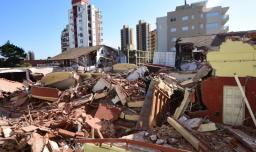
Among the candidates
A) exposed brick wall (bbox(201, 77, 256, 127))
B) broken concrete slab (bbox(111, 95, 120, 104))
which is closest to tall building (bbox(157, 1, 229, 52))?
broken concrete slab (bbox(111, 95, 120, 104))

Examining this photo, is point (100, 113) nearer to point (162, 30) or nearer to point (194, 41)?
point (194, 41)

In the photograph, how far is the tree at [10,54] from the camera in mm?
29797

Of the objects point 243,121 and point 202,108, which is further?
point 202,108

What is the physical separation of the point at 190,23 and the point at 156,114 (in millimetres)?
33450

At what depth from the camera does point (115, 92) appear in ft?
30.9

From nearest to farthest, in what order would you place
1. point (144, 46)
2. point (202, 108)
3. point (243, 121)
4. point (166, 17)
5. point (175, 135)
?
point (175, 135), point (243, 121), point (202, 108), point (166, 17), point (144, 46)

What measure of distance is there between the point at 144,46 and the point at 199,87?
76.5 m

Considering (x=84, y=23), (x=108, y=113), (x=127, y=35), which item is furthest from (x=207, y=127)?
(x=127, y=35)

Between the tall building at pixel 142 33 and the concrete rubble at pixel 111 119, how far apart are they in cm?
7268

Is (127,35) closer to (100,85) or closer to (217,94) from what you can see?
(100,85)

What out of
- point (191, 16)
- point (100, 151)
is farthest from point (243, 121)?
point (191, 16)

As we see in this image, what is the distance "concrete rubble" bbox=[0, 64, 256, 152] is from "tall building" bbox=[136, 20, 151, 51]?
72681 mm

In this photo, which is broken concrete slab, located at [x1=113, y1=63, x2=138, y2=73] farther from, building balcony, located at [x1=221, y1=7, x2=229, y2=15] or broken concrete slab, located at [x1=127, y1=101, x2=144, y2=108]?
building balcony, located at [x1=221, y1=7, x2=229, y2=15]

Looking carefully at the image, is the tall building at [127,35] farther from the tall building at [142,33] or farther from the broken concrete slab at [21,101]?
the broken concrete slab at [21,101]
